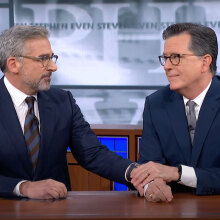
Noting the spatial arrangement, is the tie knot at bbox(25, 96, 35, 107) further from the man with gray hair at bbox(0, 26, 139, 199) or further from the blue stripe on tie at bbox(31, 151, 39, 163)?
the blue stripe on tie at bbox(31, 151, 39, 163)

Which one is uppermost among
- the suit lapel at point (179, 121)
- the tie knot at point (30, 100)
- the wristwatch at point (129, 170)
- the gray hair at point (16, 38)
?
the gray hair at point (16, 38)

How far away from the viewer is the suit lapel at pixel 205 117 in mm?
2223

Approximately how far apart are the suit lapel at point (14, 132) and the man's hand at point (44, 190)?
0.86ft

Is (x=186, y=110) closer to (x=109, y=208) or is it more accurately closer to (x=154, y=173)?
(x=154, y=173)

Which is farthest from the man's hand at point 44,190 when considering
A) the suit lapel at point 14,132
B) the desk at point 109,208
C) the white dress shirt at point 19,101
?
the white dress shirt at point 19,101

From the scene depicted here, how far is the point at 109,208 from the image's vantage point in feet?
5.81

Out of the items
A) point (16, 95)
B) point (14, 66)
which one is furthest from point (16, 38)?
point (16, 95)

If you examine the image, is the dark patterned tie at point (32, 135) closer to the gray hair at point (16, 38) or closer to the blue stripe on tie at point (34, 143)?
the blue stripe on tie at point (34, 143)

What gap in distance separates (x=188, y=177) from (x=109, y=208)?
43 cm

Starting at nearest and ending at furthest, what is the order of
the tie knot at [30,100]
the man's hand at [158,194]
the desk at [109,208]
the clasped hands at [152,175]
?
the desk at [109,208] < the man's hand at [158,194] < the clasped hands at [152,175] < the tie knot at [30,100]

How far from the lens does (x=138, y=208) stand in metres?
1.77

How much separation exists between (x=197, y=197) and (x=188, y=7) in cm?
296

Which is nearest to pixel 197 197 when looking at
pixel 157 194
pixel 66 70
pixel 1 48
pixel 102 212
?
pixel 157 194

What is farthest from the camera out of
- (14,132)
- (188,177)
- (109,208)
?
(14,132)
